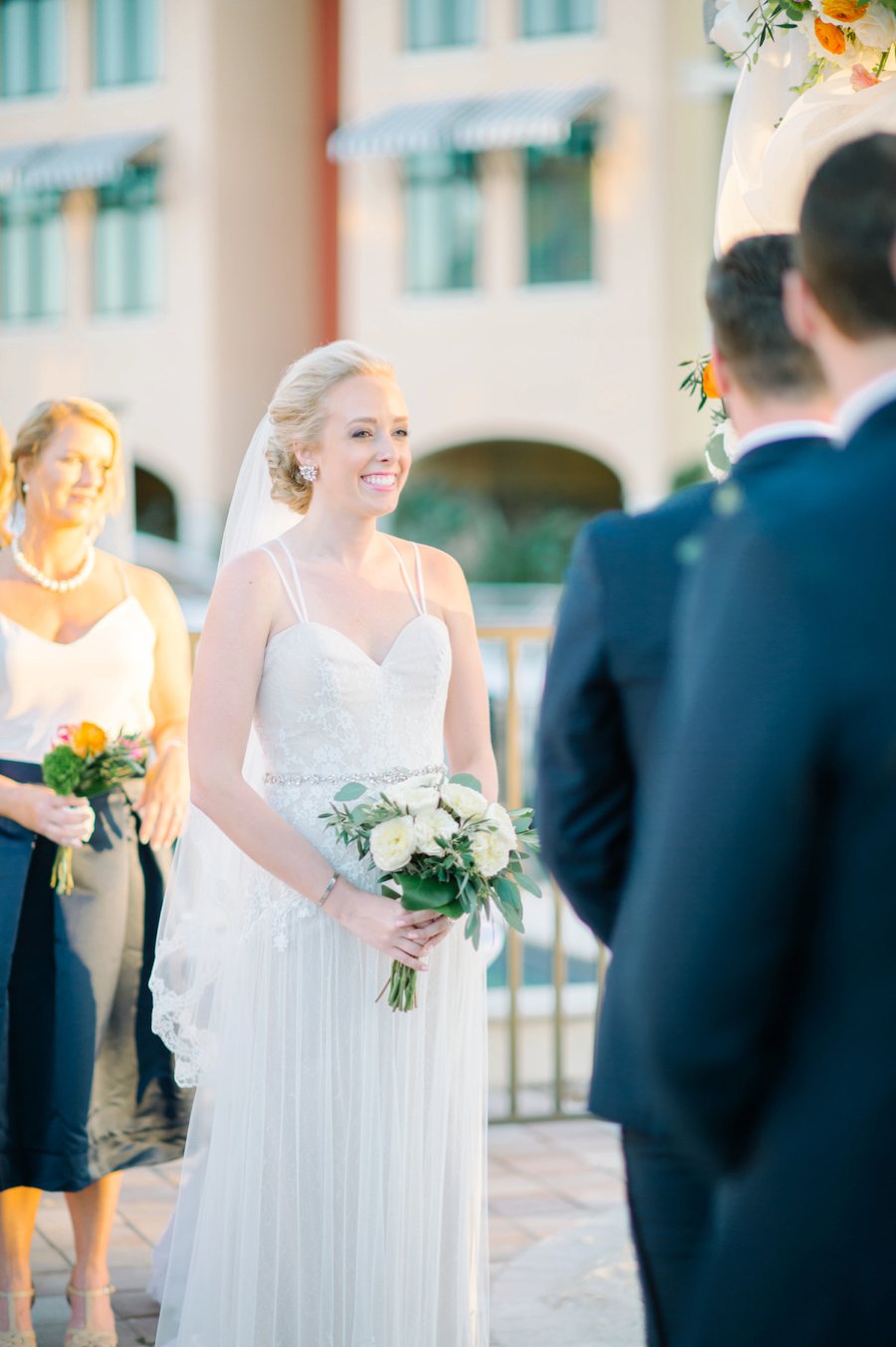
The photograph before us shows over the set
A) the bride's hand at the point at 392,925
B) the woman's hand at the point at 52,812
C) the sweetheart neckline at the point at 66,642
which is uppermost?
the sweetheart neckline at the point at 66,642

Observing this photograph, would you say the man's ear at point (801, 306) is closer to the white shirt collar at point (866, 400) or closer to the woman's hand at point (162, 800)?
the white shirt collar at point (866, 400)

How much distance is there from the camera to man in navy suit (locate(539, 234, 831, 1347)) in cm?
172

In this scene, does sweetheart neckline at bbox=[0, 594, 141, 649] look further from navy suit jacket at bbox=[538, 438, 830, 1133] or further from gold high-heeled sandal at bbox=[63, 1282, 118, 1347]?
A: navy suit jacket at bbox=[538, 438, 830, 1133]

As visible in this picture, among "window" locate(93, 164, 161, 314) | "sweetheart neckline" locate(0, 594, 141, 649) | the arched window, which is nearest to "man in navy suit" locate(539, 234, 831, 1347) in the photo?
"sweetheart neckline" locate(0, 594, 141, 649)

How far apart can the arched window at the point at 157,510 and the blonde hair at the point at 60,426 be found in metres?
19.9

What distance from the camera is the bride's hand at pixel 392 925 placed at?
281cm

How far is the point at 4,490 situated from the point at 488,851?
5.52ft

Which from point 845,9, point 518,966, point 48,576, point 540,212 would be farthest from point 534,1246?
point 540,212

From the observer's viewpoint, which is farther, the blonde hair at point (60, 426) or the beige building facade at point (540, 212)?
the beige building facade at point (540, 212)

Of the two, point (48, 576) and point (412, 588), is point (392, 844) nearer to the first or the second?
point (412, 588)

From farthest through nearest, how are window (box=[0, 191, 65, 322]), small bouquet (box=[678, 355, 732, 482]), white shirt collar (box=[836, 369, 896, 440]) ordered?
1. window (box=[0, 191, 65, 322])
2. small bouquet (box=[678, 355, 732, 482])
3. white shirt collar (box=[836, 369, 896, 440])

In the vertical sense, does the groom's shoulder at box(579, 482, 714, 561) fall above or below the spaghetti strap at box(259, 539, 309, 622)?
above

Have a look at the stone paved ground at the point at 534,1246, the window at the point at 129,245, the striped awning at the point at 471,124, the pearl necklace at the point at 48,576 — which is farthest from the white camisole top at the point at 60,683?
the window at the point at 129,245

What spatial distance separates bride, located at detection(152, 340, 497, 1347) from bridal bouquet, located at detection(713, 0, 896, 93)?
0.96 m
